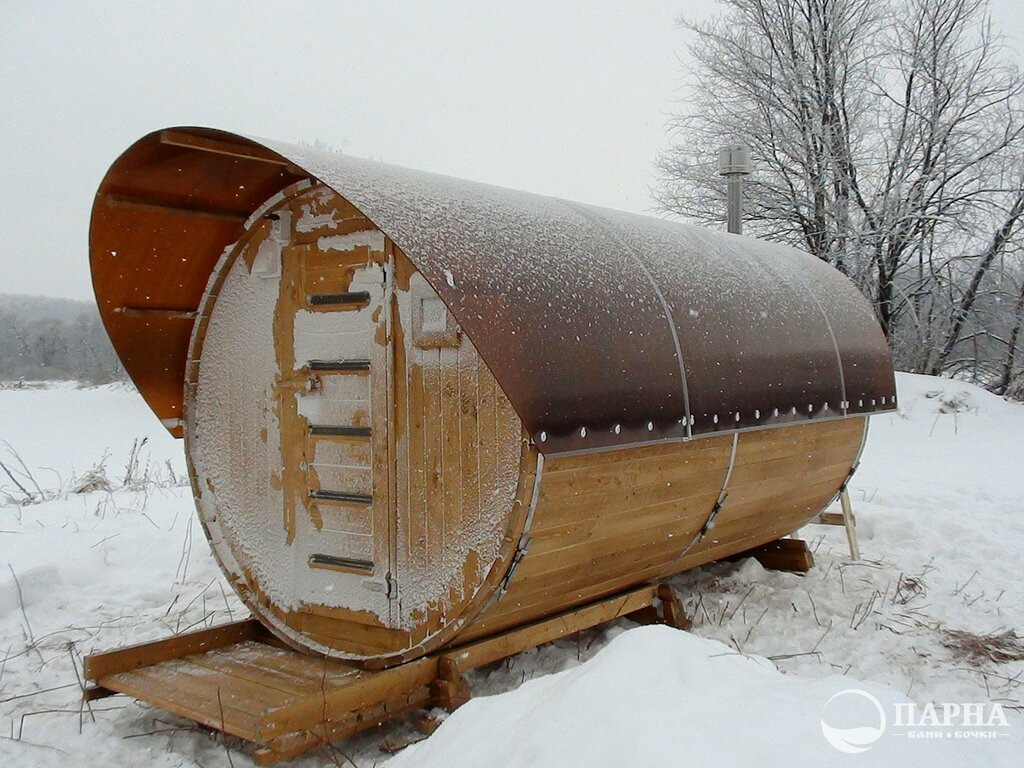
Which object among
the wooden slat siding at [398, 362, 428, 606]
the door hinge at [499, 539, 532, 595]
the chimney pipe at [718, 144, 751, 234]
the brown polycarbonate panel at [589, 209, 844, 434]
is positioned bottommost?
the door hinge at [499, 539, 532, 595]

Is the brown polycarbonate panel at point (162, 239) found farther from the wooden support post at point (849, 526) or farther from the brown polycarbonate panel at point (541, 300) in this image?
the wooden support post at point (849, 526)

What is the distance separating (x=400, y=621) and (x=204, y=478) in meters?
1.50

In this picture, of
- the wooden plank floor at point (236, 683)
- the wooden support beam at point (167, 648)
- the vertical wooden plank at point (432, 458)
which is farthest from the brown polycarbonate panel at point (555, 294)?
the wooden plank floor at point (236, 683)

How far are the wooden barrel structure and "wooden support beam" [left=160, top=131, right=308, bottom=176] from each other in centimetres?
1

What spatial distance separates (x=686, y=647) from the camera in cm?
336

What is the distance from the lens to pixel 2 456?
14695mm

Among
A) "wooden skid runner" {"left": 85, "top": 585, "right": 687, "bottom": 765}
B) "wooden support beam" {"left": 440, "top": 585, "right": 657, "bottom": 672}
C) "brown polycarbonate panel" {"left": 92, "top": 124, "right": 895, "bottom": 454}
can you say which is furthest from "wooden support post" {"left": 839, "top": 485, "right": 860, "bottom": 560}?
"wooden skid runner" {"left": 85, "top": 585, "right": 687, "bottom": 765}

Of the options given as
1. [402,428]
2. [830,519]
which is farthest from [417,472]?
[830,519]

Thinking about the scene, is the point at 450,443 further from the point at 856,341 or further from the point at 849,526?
the point at 849,526

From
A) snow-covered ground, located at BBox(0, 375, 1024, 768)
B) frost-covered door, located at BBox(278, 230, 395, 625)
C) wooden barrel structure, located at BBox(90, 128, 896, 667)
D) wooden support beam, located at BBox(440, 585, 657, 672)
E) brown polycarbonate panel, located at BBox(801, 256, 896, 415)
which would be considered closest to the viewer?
snow-covered ground, located at BBox(0, 375, 1024, 768)

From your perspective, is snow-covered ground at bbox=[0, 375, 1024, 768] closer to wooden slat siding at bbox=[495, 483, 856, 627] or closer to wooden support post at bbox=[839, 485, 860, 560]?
wooden support post at bbox=[839, 485, 860, 560]

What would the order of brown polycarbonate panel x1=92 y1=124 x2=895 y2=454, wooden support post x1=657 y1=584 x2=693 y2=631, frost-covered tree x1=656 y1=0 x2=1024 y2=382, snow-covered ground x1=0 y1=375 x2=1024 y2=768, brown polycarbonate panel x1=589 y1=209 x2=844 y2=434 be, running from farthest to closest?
frost-covered tree x1=656 y1=0 x2=1024 y2=382 < wooden support post x1=657 y1=584 x2=693 y2=631 < brown polycarbonate panel x1=589 y1=209 x2=844 y2=434 < brown polycarbonate panel x1=92 y1=124 x2=895 y2=454 < snow-covered ground x1=0 y1=375 x2=1024 y2=768

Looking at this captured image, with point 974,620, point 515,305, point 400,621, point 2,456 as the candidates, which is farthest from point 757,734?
point 2,456

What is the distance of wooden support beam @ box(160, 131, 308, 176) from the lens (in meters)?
4.17
